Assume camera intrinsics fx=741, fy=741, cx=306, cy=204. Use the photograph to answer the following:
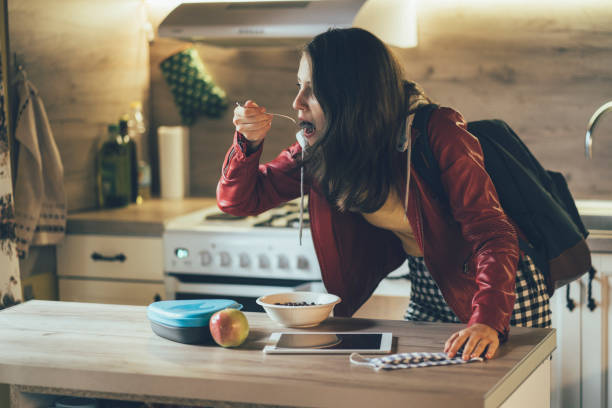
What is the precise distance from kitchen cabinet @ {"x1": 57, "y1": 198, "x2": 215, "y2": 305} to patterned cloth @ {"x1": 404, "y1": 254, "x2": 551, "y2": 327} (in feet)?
3.93

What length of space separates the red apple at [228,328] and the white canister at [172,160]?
81.2 inches

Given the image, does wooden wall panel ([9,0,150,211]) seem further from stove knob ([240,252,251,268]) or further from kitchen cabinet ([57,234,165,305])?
stove knob ([240,252,251,268])

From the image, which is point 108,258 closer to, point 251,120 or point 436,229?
point 251,120

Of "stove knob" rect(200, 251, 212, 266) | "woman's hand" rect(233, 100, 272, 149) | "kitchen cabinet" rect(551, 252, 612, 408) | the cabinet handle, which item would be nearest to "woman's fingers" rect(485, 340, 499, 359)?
"woman's hand" rect(233, 100, 272, 149)

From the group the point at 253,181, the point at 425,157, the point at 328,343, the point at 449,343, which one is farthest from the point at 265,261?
the point at 449,343

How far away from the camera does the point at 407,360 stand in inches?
53.5

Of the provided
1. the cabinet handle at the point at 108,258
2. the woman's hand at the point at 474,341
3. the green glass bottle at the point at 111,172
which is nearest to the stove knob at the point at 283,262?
the cabinet handle at the point at 108,258

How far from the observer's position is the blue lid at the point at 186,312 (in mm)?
1503

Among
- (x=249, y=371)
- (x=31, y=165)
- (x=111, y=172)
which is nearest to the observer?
(x=249, y=371)

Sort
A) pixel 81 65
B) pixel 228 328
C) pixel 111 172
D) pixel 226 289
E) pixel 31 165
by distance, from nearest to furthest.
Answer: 1. pixel 228 328
2. pixel 31 165
3. pixel 226 289
4. pixel 81 65
5. pixel 111 172

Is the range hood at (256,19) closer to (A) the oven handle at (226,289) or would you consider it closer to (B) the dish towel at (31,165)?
(B) the dish towel at (31,165)

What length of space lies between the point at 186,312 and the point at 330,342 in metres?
0.30

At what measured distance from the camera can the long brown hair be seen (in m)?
1.67

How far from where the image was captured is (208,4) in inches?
119
